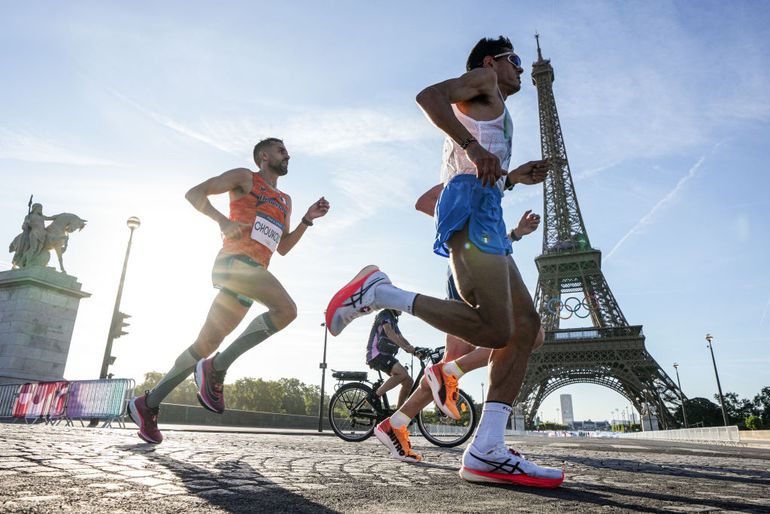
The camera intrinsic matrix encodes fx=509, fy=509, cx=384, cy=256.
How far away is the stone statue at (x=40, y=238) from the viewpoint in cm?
1538

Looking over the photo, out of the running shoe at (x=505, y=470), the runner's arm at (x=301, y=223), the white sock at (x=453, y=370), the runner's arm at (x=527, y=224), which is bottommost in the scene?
the running shoe at (x=505, y=470)

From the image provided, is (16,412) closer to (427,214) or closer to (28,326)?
(28,326)

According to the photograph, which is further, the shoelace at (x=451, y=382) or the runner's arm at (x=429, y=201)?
the shoelace at (x=451, y=382)

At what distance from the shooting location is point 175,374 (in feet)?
15.2

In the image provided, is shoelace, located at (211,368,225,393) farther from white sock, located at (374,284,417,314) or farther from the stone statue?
the stone statue

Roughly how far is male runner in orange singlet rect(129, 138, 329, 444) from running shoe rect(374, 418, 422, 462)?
126cm

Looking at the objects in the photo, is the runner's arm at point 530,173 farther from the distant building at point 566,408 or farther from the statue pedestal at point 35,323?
the distant building at point 566,408

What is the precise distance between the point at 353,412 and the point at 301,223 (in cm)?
368

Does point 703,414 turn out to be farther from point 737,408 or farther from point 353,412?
point 353,412

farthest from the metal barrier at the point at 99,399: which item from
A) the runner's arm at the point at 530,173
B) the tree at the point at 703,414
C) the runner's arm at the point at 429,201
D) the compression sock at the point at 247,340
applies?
the tree at the point at 703,414

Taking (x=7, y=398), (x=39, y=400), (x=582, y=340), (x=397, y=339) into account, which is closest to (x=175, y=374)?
(x=397, y=339)

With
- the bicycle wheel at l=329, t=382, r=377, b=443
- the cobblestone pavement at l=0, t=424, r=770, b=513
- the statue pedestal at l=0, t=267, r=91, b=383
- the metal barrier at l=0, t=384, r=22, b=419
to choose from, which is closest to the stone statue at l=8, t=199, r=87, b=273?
the statue pedestal at l=0, t=267, r=91, b=383

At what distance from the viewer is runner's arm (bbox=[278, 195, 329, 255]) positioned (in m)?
5.20

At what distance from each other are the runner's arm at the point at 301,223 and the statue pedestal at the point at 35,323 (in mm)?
12695
